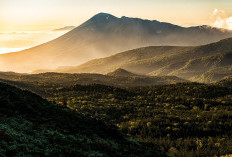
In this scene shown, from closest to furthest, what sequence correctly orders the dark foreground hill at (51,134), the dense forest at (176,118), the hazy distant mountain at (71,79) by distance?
the dark foreground hill at (51,134), the dense forest at (176,118), the hazy distant mountain at (71,79)

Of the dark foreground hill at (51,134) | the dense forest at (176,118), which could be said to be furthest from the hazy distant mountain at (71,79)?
the dark foreground hill at (51,134)

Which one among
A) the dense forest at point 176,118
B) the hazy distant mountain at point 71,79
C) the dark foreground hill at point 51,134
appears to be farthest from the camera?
the hazy distant mountain at point 71,79

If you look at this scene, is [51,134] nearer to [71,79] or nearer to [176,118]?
[176,118]

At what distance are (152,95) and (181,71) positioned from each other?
441ft

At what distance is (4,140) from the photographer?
9.59 m

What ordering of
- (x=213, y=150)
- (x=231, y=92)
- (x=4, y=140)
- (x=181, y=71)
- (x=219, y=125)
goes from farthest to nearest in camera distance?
(x=181, y=71)
(x=231, y=92)
(x=219, y=125)
(x=213, y=150)
(x=4, y=140)

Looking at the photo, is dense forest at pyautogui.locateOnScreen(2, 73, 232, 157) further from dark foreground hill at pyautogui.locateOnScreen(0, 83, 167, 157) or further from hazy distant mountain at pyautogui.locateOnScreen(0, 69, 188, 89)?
hazy distant mountain at pyautogui.locateOnScreen(0, 69, 188, 89)

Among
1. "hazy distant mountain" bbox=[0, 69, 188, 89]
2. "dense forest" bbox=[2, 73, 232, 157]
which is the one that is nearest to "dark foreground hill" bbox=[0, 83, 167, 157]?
"dense forest" bbox=[2, 73, 232, 157]

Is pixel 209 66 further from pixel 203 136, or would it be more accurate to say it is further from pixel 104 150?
pixel 104 150

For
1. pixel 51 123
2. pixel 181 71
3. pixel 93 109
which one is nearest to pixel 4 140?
pixel 51 123

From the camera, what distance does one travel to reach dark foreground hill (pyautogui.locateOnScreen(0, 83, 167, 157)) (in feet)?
33.0

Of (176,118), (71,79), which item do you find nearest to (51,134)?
(176,118)

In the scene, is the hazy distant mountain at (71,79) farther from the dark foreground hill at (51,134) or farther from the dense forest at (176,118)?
the dark foreground hill at (51,134)

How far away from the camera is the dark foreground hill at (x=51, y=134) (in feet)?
33.0
